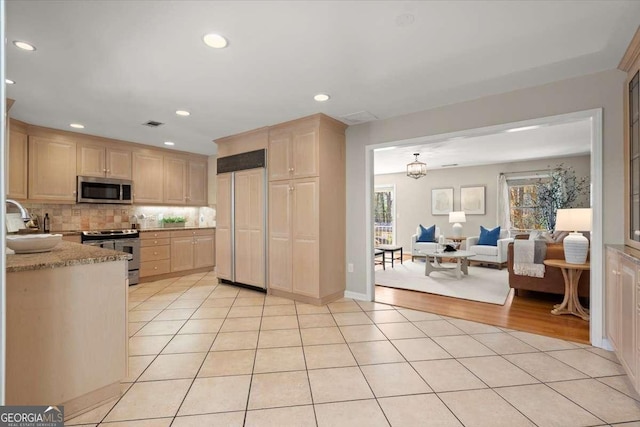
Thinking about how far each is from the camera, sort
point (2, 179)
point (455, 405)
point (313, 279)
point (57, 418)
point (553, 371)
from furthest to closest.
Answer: point (313, 279)
point (553, 371)
point (455, 405)
point (57, 418)
point (2, 179)

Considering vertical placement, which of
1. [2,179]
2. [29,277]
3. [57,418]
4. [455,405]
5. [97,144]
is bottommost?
[455,405]

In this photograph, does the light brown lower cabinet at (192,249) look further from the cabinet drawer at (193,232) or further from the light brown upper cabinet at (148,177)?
the light brown upper cabinet at (148,177)

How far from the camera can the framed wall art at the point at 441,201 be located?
8.65 metres

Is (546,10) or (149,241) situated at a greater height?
(546,10)

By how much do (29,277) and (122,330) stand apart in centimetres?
62

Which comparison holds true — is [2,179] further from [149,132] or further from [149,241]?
[149,241]

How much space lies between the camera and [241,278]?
470cm

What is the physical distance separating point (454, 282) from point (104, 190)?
5951mm

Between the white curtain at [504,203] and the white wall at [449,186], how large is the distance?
0.39 feet

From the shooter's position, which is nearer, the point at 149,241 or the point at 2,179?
the point at 2,179

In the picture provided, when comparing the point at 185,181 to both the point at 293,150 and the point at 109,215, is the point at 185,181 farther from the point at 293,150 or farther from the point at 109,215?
the point at 293,150

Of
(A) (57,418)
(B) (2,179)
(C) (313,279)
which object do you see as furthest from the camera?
(C) (313,279)

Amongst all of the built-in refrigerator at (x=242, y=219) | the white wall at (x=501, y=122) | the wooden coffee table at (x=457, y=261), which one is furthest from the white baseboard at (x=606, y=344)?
the built-in refrigerator at (x=242, y=219)

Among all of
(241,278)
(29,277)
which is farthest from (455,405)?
(241,278)
